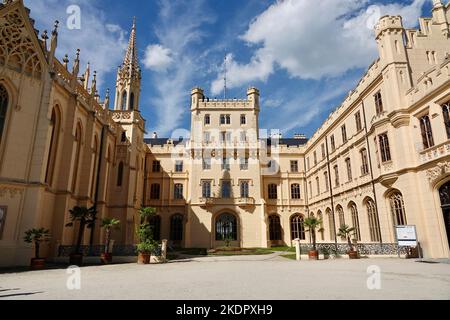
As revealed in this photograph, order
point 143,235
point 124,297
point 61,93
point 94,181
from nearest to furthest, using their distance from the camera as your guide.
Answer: point 124,297 < point 143,235 < point 61,93 < point 94,181

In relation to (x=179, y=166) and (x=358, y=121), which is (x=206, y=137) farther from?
(x=358, y=121)

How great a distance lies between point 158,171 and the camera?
136 ft

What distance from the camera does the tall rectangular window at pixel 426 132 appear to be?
18.3m

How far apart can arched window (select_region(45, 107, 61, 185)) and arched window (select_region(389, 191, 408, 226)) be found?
25019mm

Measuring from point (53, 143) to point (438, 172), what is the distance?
2571 cm

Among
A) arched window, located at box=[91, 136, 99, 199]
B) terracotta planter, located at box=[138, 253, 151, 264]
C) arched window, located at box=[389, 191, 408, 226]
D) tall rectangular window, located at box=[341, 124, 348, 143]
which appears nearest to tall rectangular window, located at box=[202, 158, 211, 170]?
arched window, located at box=[91, 136, 99, 199]

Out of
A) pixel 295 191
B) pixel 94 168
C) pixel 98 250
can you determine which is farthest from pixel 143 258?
pixel 295 191

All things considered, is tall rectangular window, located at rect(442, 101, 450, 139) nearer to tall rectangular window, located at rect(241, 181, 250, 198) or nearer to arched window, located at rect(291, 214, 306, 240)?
tall rectangular window, located at rect(241, 181, 250, 198)

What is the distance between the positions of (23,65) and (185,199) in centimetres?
2599

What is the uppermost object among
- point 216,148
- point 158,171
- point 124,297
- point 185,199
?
point 216,148

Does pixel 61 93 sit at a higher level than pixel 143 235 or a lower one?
higher

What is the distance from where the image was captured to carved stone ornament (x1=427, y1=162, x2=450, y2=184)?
16.6 m

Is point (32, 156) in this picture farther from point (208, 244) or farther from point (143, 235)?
point (208, 244)
